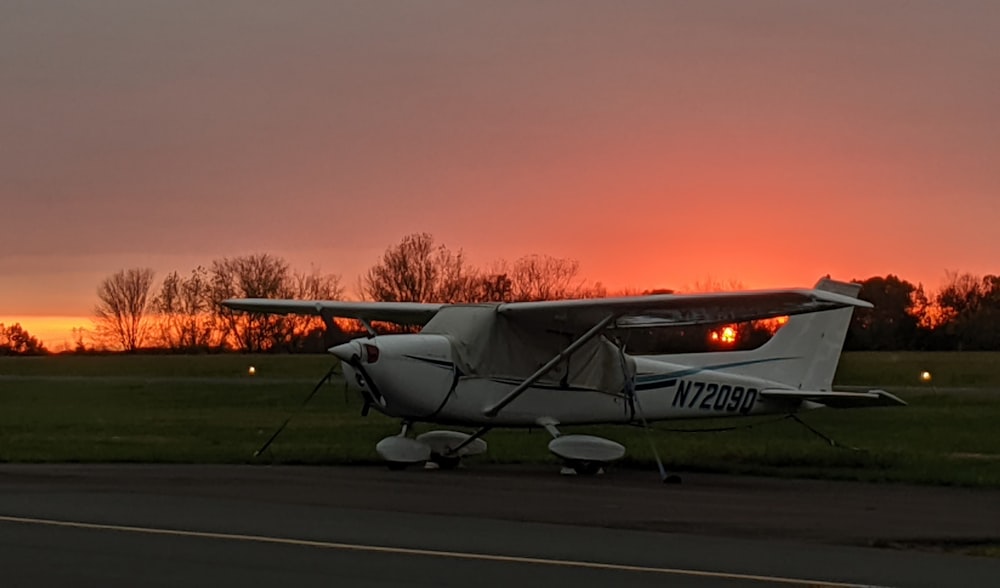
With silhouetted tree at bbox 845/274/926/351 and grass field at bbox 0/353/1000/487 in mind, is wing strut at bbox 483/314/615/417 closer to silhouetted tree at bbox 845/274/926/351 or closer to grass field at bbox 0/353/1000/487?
grass field at bbox 0/353/1000/487

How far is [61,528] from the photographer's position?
10.3 m

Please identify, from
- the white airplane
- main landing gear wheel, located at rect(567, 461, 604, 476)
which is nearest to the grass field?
the white airplane

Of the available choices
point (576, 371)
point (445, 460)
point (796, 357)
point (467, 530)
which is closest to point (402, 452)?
point (445, 460)

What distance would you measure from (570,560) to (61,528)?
13.5 feet

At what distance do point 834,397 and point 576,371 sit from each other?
4.11 meters

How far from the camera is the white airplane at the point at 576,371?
1716cm

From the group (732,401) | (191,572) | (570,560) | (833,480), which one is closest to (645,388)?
(732,401)

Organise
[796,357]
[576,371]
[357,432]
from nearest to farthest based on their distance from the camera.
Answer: [576,371], [796,357], [357,432]

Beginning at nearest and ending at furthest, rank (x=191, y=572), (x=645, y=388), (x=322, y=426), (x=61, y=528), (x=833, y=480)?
(x=191, y=572), (x=61, y=528), (x=833, y=480), (x=645, y=388), (x=322, y=426)

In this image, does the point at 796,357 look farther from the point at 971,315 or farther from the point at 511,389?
the point at 971,315

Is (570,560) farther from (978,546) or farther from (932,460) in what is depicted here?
(932,460)

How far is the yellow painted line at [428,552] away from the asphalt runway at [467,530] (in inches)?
0.9

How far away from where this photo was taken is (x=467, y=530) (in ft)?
34.9

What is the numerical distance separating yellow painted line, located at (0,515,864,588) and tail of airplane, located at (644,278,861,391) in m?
11.7
